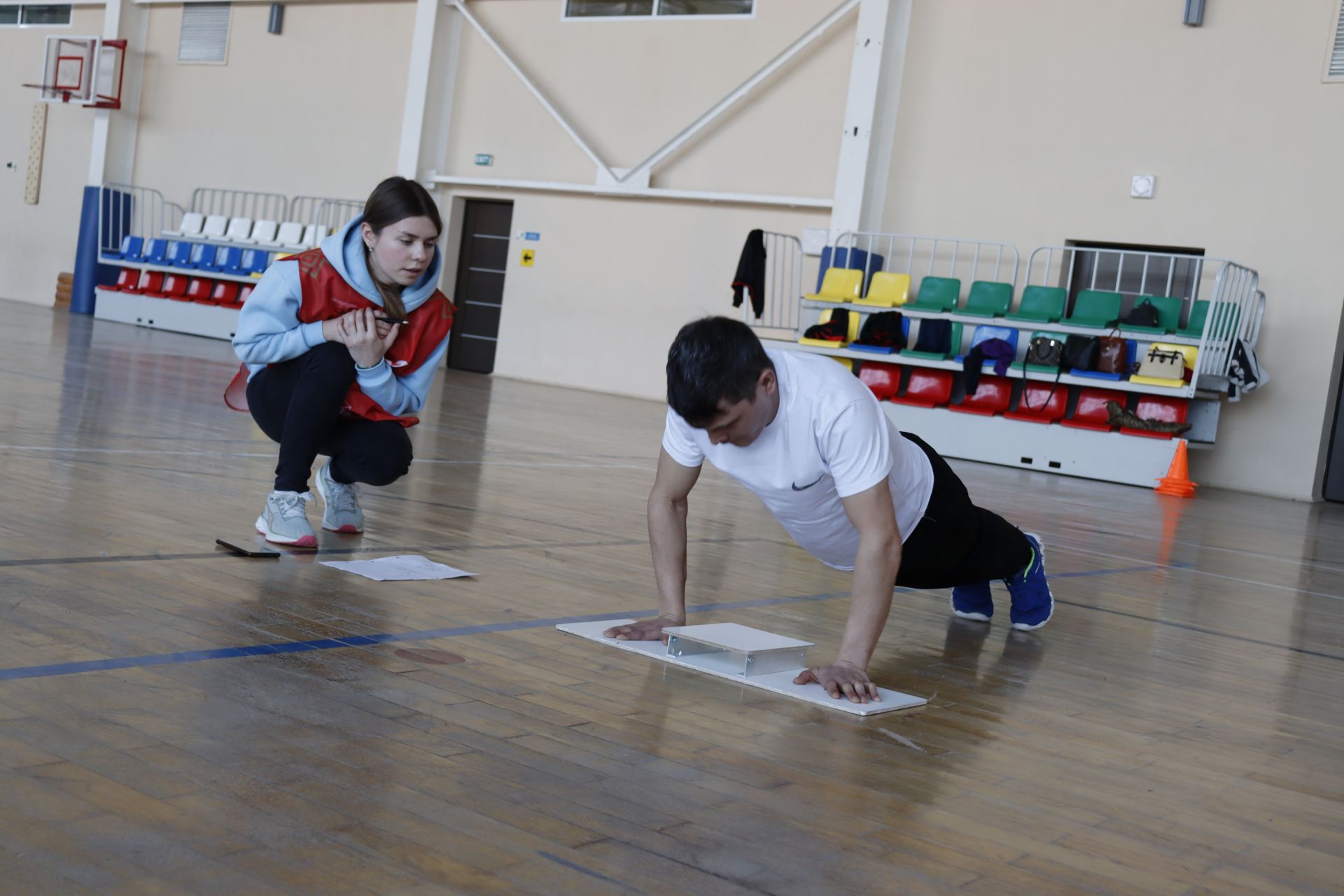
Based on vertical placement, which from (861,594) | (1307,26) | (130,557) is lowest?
(130,557)

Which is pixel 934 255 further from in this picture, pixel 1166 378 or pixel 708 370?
pixel 708 370

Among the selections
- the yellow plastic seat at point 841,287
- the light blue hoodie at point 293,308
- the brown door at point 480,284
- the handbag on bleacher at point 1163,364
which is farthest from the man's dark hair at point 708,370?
the brown door at point 480,284

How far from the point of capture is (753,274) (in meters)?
10.7

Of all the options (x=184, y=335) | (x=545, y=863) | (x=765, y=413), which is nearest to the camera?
(x=545, y=863)

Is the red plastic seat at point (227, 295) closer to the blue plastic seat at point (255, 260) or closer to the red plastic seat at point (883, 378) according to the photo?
the blue plastic seat at point (255, 260)

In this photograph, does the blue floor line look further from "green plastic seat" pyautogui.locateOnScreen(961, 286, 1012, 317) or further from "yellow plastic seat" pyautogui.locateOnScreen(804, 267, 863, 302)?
"yellow plastic seat" pyautogui.locateOnScreen(804, 267, 863, 302)

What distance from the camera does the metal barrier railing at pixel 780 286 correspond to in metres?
11.9

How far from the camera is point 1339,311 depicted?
9344mm

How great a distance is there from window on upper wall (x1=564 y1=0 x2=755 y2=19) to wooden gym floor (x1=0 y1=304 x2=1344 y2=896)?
9.47m

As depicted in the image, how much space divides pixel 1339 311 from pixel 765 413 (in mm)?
8716

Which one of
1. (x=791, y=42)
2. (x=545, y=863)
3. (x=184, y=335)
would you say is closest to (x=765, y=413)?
(x=545, y=863)

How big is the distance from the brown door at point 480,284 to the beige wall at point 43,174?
5.79 metres

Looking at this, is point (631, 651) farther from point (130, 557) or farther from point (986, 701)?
point (130, 557)

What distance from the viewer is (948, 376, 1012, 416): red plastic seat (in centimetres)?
948
